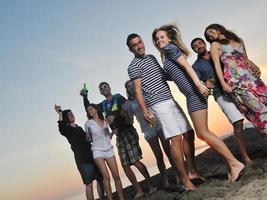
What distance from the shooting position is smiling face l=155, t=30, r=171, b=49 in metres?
5.32

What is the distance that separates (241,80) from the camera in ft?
17.3

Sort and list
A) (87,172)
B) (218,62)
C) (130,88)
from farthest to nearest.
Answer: (87,172), (130,88), (218,62)

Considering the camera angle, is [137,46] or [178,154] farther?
[137,46]

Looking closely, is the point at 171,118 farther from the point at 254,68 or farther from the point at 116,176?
the point at 116,176

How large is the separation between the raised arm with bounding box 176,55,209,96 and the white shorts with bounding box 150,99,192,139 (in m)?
0.52

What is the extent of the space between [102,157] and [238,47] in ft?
9.95

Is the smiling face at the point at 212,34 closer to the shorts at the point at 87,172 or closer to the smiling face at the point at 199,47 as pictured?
the smiling face at the point at 199,47

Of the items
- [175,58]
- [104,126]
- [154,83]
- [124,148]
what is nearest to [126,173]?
[124,148]

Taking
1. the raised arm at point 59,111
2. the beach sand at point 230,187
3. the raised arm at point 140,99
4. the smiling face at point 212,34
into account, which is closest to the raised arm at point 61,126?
the raised arm at point 59,111

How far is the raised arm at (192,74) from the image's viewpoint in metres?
4.94

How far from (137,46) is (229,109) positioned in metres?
1.58

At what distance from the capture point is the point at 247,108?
5293 millimetres

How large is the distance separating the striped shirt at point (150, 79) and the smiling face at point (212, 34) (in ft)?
2.82

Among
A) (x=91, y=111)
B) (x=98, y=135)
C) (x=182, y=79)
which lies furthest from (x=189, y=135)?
(x=91, y=111)
